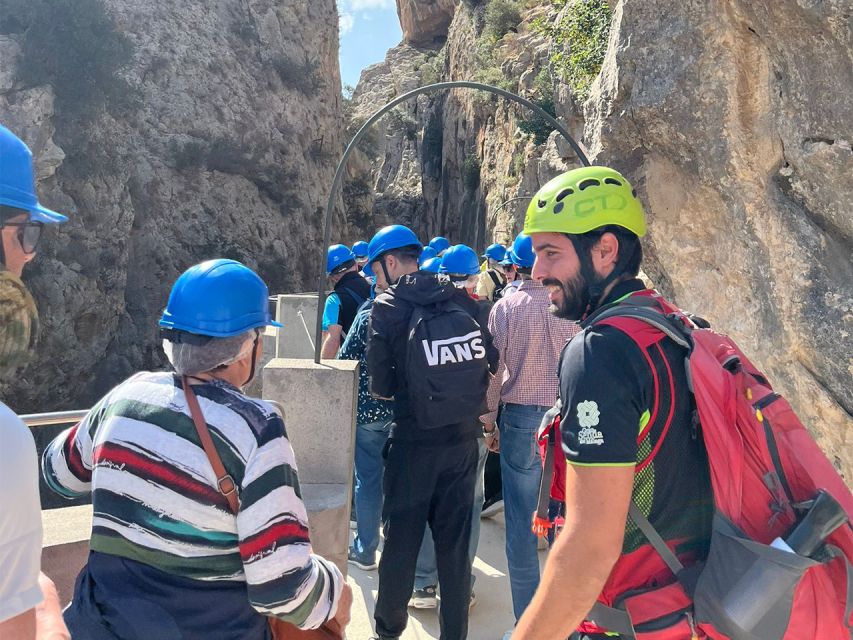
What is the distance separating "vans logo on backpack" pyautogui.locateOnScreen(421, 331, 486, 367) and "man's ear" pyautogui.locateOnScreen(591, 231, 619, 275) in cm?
149

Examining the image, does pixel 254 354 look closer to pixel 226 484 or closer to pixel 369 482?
pixel 226 484

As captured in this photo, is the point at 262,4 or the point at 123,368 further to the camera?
the point at 262,4

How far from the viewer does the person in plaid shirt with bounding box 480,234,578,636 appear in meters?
3.50

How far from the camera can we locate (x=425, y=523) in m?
3.21

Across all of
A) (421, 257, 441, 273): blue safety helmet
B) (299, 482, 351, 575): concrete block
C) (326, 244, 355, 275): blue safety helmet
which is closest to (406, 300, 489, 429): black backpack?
(299, 482, 351, 575): concrete block

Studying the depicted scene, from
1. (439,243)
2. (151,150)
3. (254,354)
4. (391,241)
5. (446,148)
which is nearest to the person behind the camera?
(254,354)

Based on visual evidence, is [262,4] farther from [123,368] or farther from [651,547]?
[651,547]

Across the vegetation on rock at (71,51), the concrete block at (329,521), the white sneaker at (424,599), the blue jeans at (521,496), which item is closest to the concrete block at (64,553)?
the concrete block at (329,521)

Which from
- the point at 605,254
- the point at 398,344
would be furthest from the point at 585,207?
the point at 398,344

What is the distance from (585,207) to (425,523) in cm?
206

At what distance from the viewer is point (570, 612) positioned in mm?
1382

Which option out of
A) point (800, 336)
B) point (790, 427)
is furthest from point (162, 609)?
point (800, 336)

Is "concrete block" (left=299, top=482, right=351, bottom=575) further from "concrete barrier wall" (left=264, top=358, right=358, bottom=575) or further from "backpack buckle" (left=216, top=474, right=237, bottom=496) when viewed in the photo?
"backpack buckle" (left=216, top=474, right=237, bottom=496)

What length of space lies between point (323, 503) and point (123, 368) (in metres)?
19.2
